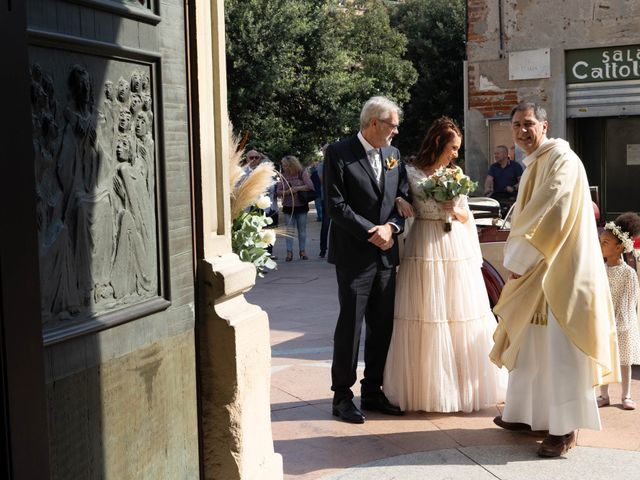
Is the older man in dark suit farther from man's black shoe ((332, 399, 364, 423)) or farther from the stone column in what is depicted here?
the stone column

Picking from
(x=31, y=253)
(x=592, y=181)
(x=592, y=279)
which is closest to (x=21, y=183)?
(x=31, y=253)

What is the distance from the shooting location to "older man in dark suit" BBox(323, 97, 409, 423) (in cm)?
623

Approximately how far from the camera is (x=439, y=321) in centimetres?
648

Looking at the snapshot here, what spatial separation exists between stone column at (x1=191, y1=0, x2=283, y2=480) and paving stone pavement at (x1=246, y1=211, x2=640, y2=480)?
1.27m

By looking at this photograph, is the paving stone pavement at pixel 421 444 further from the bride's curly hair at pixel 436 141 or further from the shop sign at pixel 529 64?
the shop sign at pixel 529 64

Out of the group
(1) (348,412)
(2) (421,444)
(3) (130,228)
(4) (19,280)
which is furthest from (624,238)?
(4) (19,280)

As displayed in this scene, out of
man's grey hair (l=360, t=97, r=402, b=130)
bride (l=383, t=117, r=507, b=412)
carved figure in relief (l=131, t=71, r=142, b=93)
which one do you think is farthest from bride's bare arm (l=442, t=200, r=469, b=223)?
carved figure in relief (l=131, t=71, r=142, b=93)

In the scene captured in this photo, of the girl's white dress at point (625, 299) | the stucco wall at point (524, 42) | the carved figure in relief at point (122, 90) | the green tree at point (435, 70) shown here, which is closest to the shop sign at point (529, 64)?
the stucco wall at point (524, 42)

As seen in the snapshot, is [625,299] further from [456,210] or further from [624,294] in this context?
[456,210]

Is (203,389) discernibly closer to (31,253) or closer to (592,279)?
(31,253)

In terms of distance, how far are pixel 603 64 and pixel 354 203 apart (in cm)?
1175

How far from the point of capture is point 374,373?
6.50 metres

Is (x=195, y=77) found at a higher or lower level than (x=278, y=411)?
higher

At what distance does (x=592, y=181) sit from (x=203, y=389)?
14.9 metres
